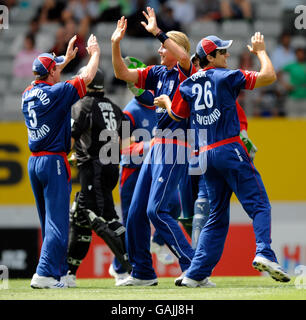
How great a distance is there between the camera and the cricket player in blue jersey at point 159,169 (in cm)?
817

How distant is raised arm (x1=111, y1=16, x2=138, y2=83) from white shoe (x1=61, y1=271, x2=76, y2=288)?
218cm

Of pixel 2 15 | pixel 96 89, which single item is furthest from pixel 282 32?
pixel 96 89

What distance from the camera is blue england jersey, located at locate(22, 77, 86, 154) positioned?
8.10 m

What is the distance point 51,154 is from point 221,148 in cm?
175

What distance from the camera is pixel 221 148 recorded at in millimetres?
7527

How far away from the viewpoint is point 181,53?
8047mm

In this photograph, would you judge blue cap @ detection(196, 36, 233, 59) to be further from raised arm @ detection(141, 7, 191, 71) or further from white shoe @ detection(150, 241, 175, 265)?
white shoe @ detection(150, 241, 175, 265)

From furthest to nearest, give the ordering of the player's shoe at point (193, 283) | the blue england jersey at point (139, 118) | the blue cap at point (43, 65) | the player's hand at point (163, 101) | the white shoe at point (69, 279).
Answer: the blue england jersey at point (139, 118)
the white shoe at point (69, 279)
the blue cap at point (43, 65)
the player's hand at point (163, 101)
the player's shoe at point (193, 283)

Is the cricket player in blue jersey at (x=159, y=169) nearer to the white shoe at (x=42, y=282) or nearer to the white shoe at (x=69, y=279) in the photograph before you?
the white shoe at (x=69, y=279)

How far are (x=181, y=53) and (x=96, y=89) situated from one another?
165 cm

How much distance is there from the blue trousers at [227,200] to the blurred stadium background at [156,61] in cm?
467

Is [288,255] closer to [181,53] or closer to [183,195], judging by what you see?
[183,195]

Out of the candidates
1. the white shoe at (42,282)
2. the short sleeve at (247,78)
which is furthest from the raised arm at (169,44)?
the white shoe at (42,282)

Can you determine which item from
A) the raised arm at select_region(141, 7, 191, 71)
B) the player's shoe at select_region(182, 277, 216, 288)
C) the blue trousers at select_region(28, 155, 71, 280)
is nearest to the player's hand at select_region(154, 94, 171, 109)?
the raised arm at select_region(141, 7, 191, 71)
